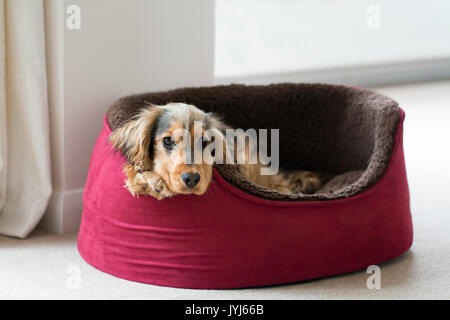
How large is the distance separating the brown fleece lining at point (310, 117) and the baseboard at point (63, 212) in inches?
21.2

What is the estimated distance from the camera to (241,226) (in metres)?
2.30

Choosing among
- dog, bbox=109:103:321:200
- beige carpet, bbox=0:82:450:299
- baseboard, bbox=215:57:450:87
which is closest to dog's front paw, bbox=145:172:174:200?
dog, bbox=109:103:321:200

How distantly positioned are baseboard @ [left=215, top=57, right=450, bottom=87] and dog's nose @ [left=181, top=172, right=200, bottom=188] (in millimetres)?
2785

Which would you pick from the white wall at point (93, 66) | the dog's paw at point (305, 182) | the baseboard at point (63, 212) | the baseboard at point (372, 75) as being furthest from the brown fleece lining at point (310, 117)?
the baseboard at point (372, 75)

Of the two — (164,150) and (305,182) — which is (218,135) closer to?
(164,150)

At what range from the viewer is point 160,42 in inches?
126

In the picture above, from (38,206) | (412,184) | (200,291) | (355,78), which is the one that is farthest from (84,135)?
(355,78)

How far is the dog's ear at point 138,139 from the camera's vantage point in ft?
7.78

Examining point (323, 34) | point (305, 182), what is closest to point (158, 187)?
point (305, 182)

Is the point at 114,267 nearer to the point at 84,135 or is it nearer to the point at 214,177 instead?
the point at 214,177

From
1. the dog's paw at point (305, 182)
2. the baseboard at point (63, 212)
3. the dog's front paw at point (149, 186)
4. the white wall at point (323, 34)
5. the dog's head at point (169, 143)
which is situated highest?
the white wall at point (323, 34)

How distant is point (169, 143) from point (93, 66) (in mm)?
766

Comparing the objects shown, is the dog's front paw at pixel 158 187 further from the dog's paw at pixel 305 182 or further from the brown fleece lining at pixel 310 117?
the dog's paw at pixel 305 182

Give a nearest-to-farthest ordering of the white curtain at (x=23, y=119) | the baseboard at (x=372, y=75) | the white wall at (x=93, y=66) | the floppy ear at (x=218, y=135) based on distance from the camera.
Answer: the floppy ear at (x=218, y=135), the white curtain at (x=23, y=119), the white wall at (x=93, y=66), the baseboard at (x=372, y=75)
